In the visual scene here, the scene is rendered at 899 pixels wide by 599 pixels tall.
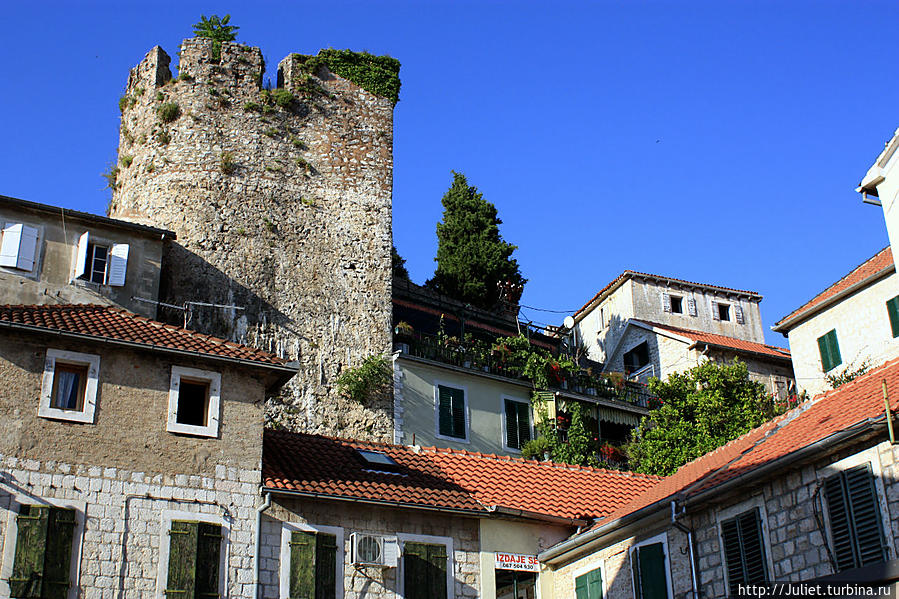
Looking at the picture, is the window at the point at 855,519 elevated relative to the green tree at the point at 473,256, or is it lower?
lower

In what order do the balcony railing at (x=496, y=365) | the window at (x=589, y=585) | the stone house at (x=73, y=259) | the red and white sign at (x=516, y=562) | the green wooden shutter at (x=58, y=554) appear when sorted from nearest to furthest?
1. the green wooden shutter at (x=58, y=554)
2. the window at (x=589, y=585)
3. the red and white sign at (x=516, y=562)
4. the stone house at (x=73, y=259)
5. the balcony railing at (x=496, y=365)

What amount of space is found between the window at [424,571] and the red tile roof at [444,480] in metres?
0.80

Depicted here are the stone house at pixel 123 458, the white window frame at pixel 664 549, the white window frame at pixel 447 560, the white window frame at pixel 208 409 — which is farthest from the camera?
the white window frame at pixel 447 560

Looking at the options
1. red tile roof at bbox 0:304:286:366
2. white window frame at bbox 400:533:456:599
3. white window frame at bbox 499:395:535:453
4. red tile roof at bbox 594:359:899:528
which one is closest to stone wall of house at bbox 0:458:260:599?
red tile roof at bbox 0:304:286:366

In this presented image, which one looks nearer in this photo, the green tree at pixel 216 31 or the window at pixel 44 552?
the window at pixel 44 552

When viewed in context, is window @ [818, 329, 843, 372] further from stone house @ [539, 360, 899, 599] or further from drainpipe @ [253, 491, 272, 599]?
drainpipe @ [253, 491, 272, 599]

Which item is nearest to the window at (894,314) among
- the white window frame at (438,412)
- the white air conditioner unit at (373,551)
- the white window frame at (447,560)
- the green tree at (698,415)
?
the green tree at (698,415)

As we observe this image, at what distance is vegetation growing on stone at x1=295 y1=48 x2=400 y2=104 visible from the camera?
113 feet

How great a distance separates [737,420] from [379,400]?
10030mm

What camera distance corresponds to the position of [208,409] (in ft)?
58.6

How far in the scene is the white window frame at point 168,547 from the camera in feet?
53.0

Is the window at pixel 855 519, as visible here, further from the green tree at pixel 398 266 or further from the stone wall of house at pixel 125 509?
the green tree at pixel 398 266

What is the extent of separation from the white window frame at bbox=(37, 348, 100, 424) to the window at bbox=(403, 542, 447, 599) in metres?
5.96

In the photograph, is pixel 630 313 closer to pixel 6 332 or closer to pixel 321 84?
pixel 321 84
